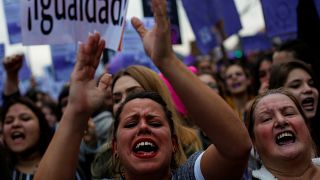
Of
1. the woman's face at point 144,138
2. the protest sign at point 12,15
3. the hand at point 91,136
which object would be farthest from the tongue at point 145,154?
the protest sign at point 12,15

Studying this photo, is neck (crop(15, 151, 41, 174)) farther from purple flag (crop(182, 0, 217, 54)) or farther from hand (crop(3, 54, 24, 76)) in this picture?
purple flag (crop(182, 0, 217, 54))

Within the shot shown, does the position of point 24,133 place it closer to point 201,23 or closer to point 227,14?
point 227,14

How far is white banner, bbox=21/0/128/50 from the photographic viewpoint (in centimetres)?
419

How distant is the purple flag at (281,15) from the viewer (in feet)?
18.3

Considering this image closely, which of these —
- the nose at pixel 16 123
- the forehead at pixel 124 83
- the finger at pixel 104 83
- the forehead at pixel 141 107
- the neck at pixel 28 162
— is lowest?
the neck at pixel 28 162

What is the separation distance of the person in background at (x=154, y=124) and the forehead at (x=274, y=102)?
1.58 ft

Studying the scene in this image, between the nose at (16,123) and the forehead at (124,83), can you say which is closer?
the forehead at (124,83)

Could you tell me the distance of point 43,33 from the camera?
4.20 metres

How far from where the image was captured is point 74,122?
258 centimetres

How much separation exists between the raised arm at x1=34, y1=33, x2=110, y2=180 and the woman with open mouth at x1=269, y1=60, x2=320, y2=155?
76.8 inches

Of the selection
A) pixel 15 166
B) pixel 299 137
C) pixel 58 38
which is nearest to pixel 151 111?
pixel 299 137

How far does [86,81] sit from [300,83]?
213 cm

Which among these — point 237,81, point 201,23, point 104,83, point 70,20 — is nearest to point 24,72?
point 201,23

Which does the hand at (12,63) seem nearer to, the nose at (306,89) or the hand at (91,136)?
the hand at (91,136)
